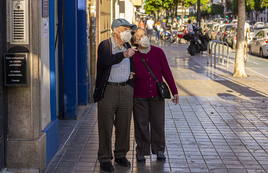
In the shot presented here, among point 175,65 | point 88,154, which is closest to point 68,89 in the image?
point 88,154

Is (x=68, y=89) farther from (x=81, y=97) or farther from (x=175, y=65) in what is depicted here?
(x=175, y=65)

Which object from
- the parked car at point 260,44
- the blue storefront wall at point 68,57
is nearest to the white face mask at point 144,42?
the blue storefront wall at point 68,57

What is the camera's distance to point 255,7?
89625 millimetres

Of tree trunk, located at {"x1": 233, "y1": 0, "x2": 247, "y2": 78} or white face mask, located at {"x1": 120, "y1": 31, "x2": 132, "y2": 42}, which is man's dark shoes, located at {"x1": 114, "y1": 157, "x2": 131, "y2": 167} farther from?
Result: tree trunk, located at {"x1": 233, "y1": 0, "x2": 247, "y2": 78}

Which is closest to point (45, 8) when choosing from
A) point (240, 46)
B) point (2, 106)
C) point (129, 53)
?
point (129, 53)

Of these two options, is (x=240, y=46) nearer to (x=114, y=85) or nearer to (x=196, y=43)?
(x=196, y=43)

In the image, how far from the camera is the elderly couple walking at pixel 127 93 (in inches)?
277

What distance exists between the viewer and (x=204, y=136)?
30.9 ft

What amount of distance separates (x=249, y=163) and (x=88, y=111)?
16.0 ft

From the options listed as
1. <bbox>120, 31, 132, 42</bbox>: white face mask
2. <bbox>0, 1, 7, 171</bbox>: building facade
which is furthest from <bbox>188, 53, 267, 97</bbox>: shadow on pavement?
<bbox>0, 1, 7, 171</bbox>: building facade

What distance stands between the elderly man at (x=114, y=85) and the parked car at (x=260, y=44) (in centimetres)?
2206

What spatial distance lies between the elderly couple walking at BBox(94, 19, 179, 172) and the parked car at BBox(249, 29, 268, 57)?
70.6ft

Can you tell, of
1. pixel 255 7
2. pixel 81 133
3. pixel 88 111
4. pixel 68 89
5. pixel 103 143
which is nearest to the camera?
pixel 103 143

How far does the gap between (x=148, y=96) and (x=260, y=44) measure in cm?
2271
